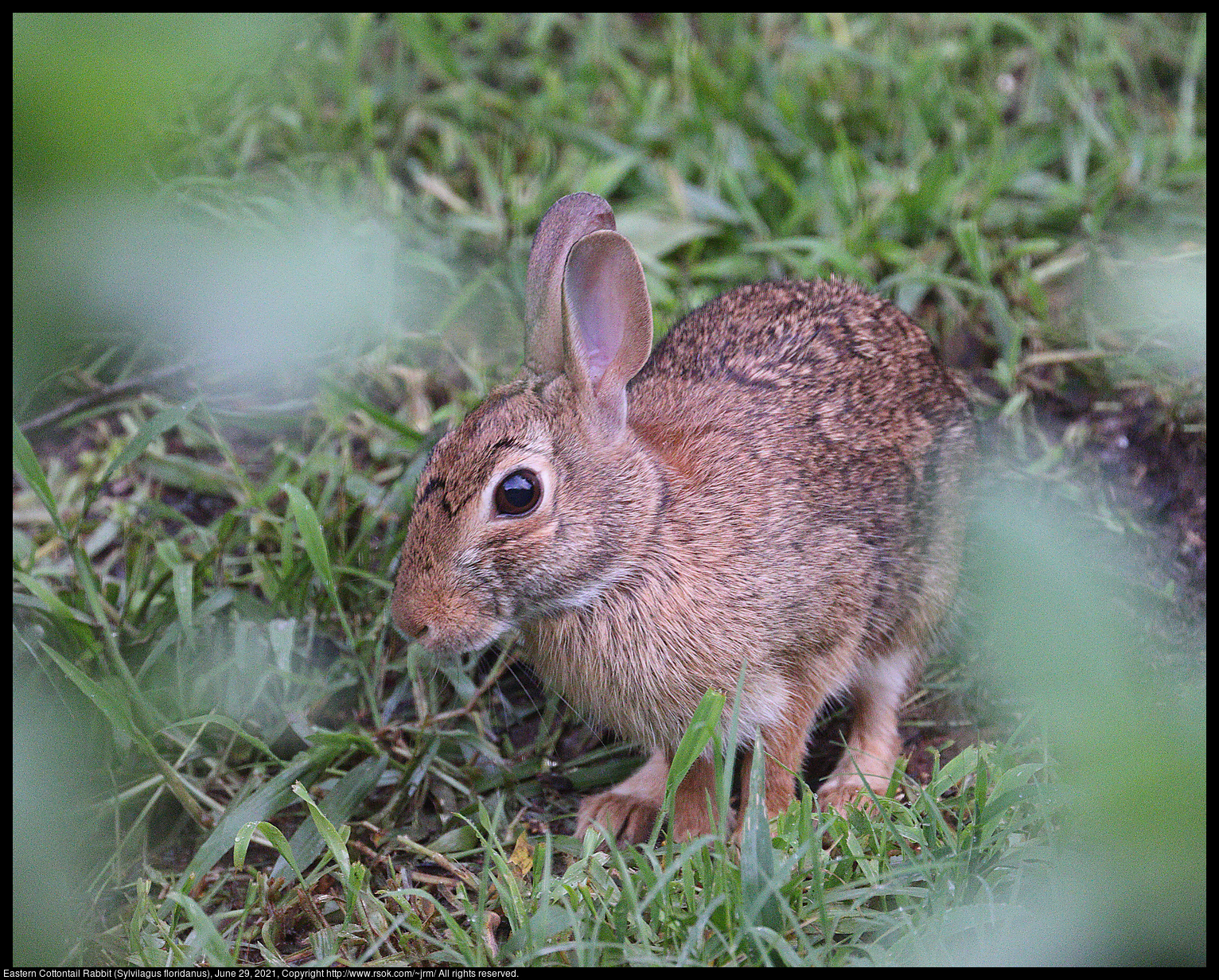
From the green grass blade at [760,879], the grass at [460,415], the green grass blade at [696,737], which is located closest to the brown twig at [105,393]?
the grass at [460,415]

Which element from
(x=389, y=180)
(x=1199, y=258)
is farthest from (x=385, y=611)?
(x=1199, y=258)

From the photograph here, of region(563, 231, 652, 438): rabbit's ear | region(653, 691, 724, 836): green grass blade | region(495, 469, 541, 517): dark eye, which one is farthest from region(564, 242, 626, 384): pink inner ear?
region(653, 691, 724, 836): green grass blade

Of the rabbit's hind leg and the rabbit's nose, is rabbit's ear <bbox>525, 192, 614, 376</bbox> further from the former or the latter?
the rabbit's hind leg

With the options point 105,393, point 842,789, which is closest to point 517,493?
point 842,789

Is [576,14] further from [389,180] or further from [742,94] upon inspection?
[389,180]

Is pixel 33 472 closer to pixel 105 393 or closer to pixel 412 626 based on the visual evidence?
pixel 105 393

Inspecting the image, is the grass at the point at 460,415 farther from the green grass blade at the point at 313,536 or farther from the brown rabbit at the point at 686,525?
the brown rabbit at the point at 686,525

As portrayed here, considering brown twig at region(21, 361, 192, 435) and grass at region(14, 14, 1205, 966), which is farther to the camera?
brown twig at region(21, 361, 192, 435)
